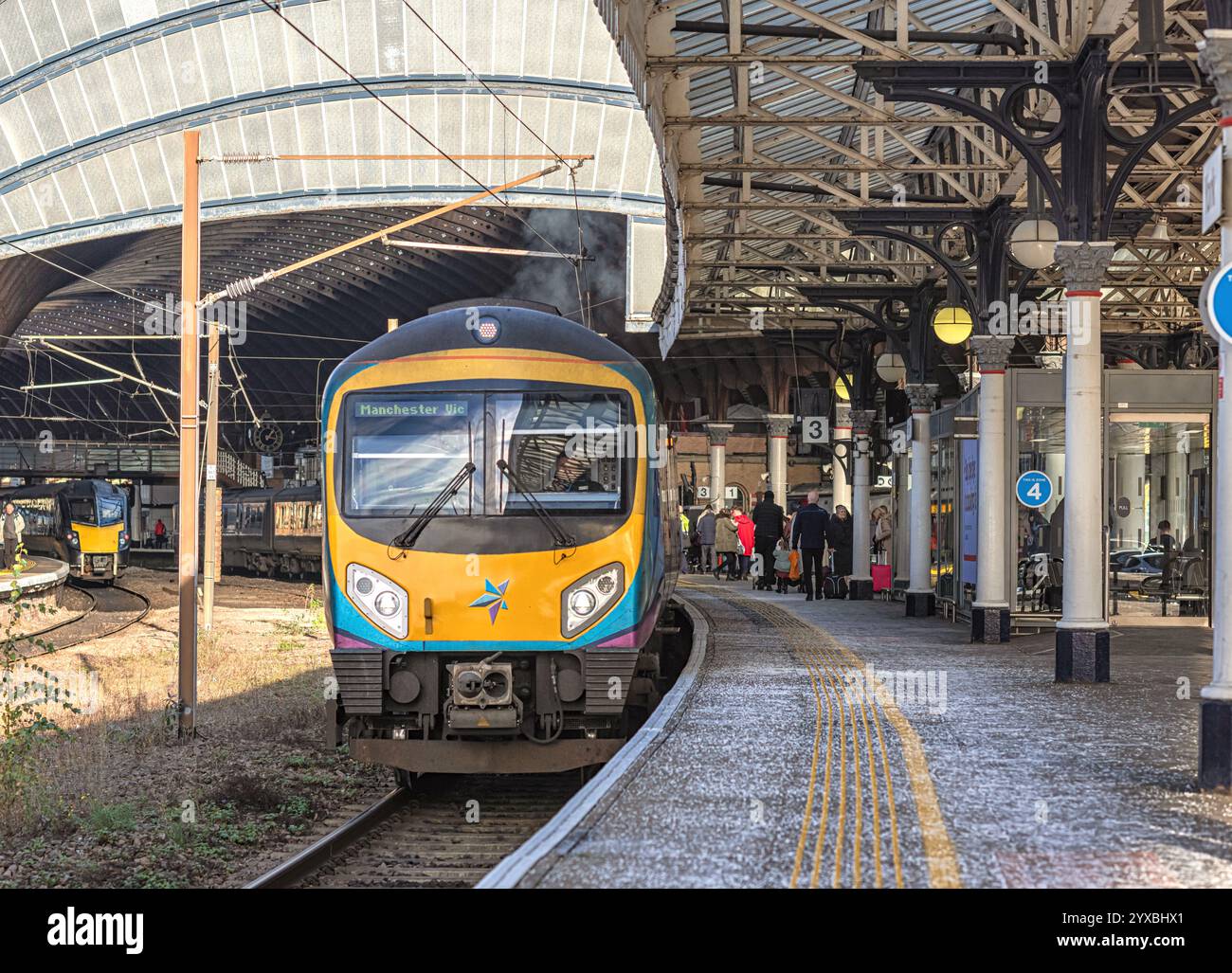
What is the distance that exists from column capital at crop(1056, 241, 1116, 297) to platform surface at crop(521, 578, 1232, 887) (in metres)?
3.53

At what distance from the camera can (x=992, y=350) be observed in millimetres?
19438

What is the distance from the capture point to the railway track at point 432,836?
923cm

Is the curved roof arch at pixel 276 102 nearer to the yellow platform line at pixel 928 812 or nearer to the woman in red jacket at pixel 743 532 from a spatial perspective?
the woman in red jacket at pixel 743 532

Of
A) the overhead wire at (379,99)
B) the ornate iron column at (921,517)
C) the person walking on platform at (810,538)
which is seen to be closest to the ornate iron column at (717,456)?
the overhead wire at (379,99)

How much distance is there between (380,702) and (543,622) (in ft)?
3.73

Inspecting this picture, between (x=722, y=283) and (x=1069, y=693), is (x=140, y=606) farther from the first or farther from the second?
(x=1069, y=693)

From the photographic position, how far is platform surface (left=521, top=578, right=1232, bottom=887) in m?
6.50

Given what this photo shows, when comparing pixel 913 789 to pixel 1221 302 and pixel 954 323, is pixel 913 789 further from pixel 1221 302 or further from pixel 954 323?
pixel 954 323

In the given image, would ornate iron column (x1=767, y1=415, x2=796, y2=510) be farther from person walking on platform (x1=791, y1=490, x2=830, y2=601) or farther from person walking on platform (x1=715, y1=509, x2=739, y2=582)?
person walking on platform (x1=791, y1=490, x2=830, y2=601)

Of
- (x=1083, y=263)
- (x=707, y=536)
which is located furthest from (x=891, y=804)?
(x=707, y=536)

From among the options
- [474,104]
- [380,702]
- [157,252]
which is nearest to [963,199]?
[380,702]

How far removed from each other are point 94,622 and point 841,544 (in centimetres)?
1406

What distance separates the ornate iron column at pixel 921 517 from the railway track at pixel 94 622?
12959mm

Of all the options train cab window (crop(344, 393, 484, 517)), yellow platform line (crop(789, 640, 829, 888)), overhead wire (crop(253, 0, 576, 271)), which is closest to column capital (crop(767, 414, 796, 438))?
overhead wire (crop(253, 0, 576, 271))
